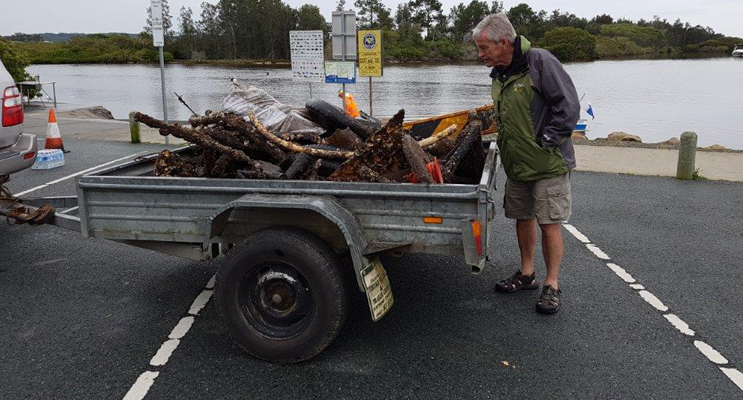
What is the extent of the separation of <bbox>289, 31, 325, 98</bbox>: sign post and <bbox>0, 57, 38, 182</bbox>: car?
824 centimetres

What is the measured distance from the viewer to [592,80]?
44.6m

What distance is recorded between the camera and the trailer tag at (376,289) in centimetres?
329

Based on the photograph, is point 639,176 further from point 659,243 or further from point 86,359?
point 86,359

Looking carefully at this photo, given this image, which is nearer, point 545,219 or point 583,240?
point 545,219

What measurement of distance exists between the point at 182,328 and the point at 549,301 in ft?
8.40

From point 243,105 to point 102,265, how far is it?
1911 millimetres

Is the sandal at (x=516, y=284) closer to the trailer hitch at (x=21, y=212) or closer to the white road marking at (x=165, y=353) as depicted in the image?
the white road marking at (x=165, y=353)

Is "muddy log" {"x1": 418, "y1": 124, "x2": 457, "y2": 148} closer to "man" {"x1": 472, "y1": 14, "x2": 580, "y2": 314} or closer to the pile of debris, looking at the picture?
the pile of debris

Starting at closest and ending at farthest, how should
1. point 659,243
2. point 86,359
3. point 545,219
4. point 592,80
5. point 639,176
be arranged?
point 86,359 → point 545,219 → point 659,243 → point 639,176 → point 592,80

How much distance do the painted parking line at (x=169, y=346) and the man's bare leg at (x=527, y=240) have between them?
8.04 feet

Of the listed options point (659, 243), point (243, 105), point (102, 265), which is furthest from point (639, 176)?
point (102, 265)

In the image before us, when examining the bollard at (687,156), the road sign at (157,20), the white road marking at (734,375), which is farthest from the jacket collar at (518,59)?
the road sign at (157,20)

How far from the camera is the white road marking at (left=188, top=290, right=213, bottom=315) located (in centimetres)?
425

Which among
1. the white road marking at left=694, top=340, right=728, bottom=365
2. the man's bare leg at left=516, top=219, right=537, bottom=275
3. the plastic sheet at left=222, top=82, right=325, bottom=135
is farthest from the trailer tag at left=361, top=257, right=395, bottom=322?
the white road marking at left=694, top=340, right=728, bottom=365
